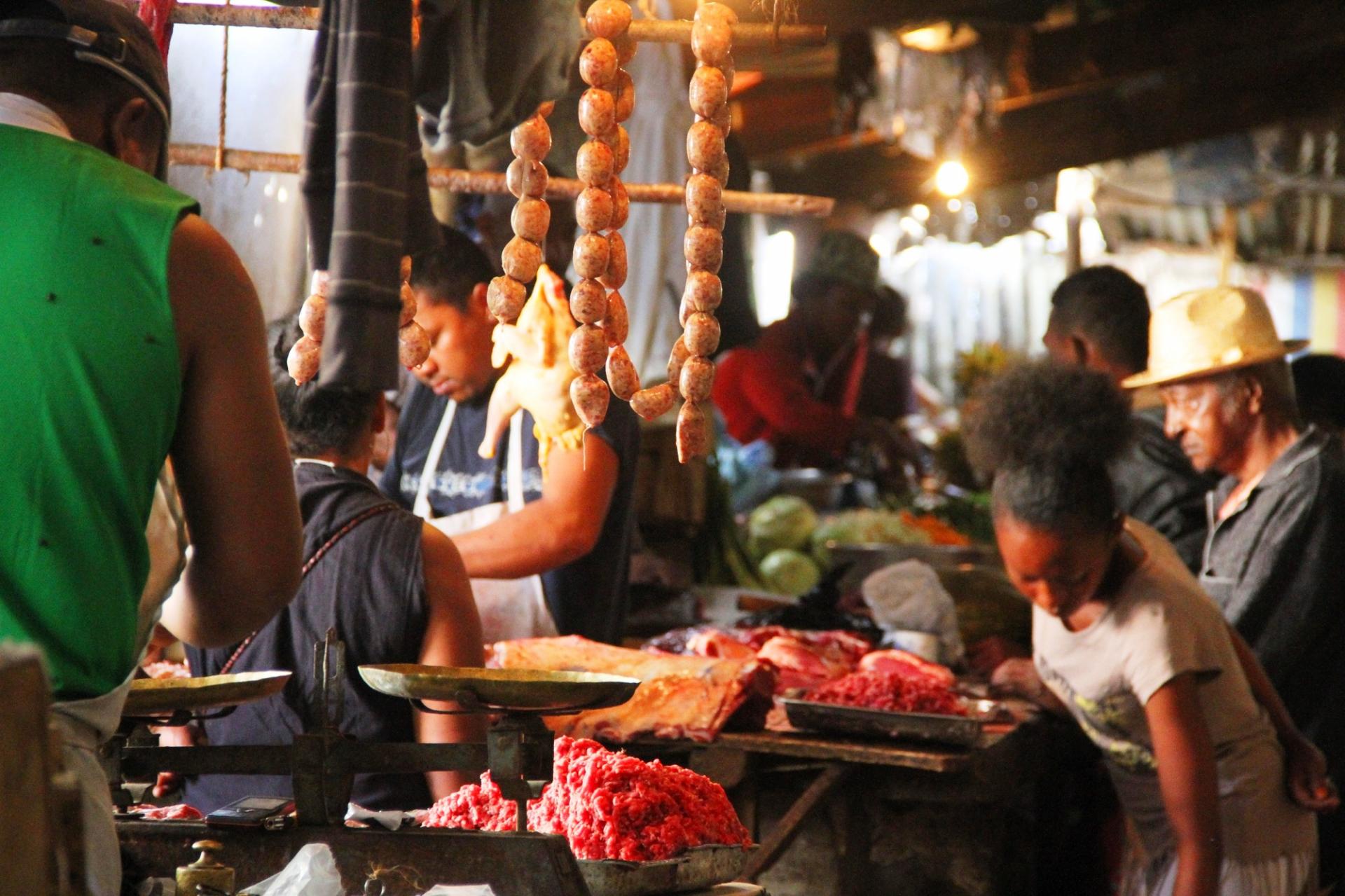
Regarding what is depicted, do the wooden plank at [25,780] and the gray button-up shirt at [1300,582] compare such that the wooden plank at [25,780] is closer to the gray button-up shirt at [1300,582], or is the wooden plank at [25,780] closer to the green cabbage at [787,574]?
the gray button-up shirt at [1300,582]

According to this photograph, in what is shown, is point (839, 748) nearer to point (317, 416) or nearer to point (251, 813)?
point (317, 416)

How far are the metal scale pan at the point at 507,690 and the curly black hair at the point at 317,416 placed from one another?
3.58 ft

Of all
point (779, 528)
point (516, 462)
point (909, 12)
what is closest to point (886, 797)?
point (516, 462)

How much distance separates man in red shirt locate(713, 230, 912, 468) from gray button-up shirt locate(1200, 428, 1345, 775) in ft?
15.7

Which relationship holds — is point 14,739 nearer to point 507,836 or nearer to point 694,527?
point 507,836

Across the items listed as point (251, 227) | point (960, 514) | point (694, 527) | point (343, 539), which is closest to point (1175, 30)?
point (960, 514)

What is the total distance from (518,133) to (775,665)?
220 centimetres

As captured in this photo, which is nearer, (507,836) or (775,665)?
(507,836)

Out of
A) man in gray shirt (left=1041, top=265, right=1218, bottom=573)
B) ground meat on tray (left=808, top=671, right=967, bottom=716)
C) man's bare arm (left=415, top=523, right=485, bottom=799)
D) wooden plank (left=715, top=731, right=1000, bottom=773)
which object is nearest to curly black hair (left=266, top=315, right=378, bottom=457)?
man's bare arm (left=415, top=523, right=485, bottom=799)

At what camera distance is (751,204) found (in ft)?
12.3

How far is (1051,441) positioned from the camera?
373 centimetres

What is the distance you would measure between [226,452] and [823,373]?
8.37 m

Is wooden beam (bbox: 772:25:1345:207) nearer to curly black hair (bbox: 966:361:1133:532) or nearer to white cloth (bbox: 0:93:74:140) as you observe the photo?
curly black hair (bbox: 966:361:1133:532)

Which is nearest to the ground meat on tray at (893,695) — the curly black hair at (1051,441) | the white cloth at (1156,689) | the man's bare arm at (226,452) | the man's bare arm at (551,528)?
the white cloth at (1156,689)
